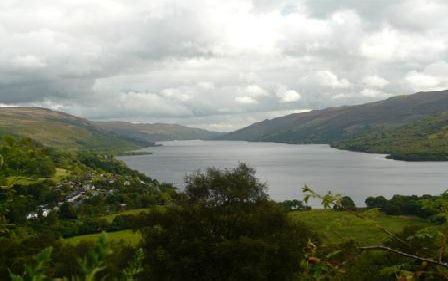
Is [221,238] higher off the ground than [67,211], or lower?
higher

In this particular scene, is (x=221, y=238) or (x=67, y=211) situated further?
(x=67, y=211)

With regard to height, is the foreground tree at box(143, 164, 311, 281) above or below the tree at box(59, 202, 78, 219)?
above

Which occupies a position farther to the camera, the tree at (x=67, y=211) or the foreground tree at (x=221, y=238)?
the tree at (x=67, y=211)

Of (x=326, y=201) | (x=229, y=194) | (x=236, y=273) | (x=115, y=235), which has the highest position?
(x=326, y=201)

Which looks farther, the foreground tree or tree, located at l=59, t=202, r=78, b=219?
tree, located at l=59, t=202, r=78, b=219

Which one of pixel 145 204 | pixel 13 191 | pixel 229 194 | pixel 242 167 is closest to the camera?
pixel 13 191

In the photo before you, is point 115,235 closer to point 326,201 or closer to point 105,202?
point 105,202

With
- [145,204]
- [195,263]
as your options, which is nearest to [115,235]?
[145,204]

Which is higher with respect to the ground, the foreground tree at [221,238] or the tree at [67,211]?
the foreground tree at [221,238]
